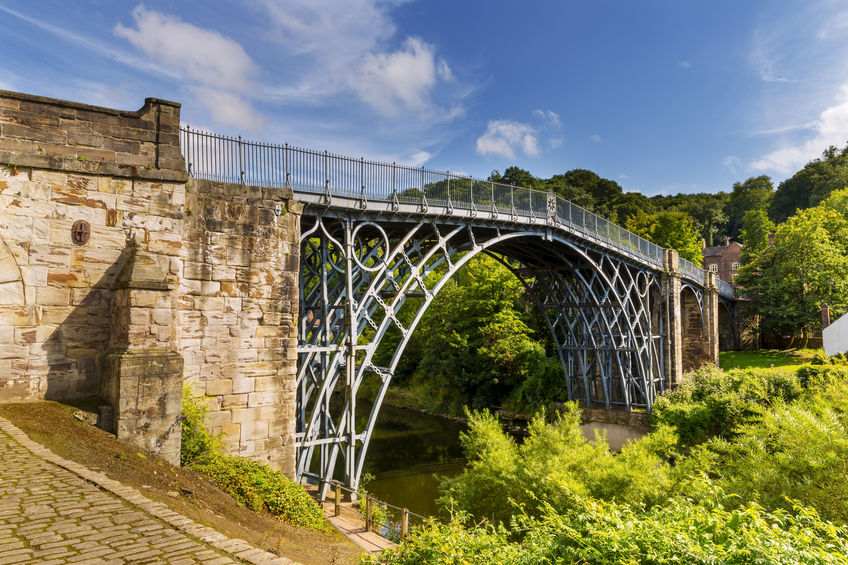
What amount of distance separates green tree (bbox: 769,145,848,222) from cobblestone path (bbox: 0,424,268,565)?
72.5 meters

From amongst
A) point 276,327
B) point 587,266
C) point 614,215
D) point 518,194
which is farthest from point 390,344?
point 276,327

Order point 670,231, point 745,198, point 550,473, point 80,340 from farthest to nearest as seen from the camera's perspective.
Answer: point 745,198, point 670,231, point 550,473, point 80,340

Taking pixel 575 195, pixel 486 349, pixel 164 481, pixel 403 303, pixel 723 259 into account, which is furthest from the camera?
pixel 723 259

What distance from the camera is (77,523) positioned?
435cm

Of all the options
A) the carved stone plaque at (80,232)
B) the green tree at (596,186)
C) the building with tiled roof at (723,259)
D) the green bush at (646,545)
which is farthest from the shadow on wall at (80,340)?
the building with tiled roof at (723,259)

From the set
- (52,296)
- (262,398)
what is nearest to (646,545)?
(262,398)

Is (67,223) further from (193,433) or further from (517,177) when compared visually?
(517,177)

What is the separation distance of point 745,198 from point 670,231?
44.5 meters

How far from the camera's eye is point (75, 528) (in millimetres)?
4262

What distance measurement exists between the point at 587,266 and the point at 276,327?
1711 centimetres

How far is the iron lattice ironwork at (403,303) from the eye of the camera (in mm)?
11664

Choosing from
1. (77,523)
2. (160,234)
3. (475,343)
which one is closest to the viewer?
(77,523)

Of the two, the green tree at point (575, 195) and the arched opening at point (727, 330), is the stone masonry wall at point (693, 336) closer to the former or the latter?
the arched opening at point (727, 330)

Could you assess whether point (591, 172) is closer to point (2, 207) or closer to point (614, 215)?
point (614, 215)
